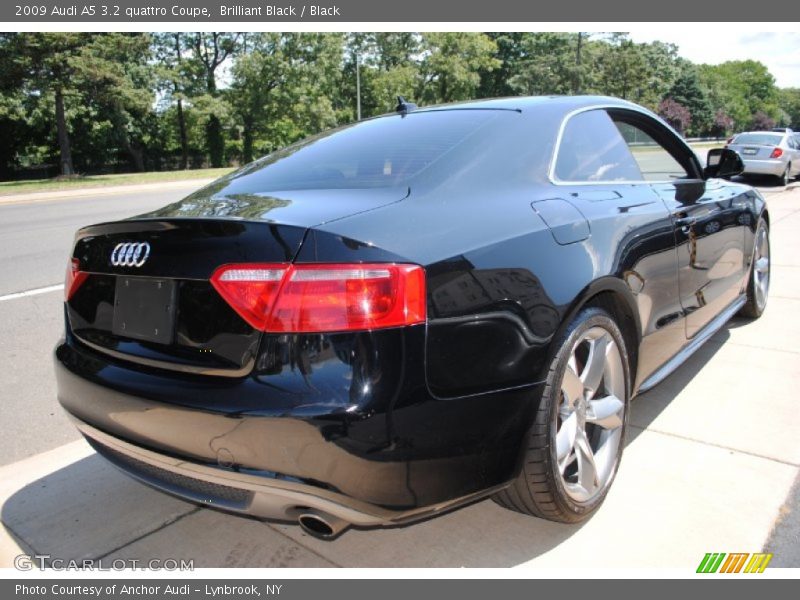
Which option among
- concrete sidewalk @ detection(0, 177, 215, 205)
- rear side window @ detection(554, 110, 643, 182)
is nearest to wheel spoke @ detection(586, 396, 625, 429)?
rear side window @ detection(554, 110, 643, 182)

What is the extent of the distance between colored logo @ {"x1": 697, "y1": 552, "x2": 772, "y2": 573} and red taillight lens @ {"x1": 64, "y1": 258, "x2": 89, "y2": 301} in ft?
8.05

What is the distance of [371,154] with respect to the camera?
8.84ft

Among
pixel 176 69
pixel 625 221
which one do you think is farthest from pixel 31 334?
pixel 176 69

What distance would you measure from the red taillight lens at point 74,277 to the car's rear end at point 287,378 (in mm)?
282

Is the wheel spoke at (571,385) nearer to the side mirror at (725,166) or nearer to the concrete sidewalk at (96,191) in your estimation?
the side mirror at (725,166)

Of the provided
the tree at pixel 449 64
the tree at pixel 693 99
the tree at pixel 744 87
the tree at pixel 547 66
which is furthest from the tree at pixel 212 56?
the tree at pixel 744 87

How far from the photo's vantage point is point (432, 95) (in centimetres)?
5344

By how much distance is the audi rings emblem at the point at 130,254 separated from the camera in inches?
84.3

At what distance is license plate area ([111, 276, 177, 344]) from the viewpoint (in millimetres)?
2068

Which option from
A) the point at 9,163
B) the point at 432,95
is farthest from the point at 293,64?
the point at 9,163

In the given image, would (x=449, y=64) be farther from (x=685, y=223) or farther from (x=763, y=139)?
(x=685, y=223)

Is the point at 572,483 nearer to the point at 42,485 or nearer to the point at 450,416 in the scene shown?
the point at 450,416

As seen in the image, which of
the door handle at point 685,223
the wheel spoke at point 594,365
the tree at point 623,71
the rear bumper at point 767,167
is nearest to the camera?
the wheel spoke at point 594,365

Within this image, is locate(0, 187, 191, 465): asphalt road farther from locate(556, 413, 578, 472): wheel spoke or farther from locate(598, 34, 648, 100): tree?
locate(598, 34, 648, 100): tree
